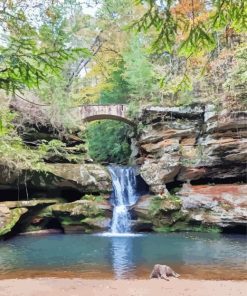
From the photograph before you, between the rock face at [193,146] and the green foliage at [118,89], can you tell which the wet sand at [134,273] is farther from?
the green foliage at [118,89]

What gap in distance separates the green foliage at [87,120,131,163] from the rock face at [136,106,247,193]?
5984 millimetres

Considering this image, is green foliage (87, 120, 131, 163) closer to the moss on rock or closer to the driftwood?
the moss on rock

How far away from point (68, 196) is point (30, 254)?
7.56 m

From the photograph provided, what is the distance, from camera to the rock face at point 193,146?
18.2 meters

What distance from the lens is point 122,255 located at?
12.1 m

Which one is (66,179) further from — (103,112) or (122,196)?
(103,112)

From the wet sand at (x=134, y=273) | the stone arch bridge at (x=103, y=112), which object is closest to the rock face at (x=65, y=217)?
the stone arch bridge at (x=103, y=112)

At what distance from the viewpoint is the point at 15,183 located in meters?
17.5

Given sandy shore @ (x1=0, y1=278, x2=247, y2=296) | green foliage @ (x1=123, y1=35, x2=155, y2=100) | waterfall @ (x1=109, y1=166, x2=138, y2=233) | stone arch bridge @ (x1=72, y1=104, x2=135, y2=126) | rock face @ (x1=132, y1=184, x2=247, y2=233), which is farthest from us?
Result: green foliage @ (x1=123, y1=35, x2=155, y2=100)

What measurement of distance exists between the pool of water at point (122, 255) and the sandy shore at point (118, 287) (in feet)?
3.01

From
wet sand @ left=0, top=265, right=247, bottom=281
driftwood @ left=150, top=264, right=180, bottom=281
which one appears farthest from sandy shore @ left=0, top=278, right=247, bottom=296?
wet sand @ left=0, top=265, right=247, bottom=281

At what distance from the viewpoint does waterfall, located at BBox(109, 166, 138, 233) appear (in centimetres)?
1784

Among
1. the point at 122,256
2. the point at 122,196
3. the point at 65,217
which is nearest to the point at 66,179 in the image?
the point at 65,217

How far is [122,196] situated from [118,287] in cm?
1140
